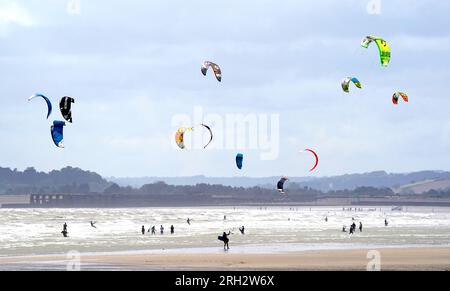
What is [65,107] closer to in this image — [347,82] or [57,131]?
[57,131]

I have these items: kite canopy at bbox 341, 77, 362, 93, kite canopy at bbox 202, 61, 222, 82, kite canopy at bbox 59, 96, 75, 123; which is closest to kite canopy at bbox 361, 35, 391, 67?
kite canopy at bbox 341, 77, 362, 93

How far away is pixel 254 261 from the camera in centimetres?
3591

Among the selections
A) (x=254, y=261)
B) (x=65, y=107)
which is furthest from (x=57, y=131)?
(x=254, y=261)

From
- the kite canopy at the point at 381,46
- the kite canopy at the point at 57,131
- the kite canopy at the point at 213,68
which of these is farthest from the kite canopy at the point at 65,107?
the kite canopy at the point at 381,46

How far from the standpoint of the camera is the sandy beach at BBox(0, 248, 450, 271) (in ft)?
107

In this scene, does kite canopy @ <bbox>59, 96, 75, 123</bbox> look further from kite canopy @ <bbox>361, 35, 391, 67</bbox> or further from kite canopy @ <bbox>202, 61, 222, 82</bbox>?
kite canopy @ <bbox>361, 35, 391, 67</bbox>

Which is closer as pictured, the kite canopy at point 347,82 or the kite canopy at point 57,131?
the kite canopy at point 57,131

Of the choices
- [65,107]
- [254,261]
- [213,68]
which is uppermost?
[213,68]

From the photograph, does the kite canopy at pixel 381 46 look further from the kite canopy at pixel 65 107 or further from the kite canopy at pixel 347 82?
the kite canopy at pixel 65 107

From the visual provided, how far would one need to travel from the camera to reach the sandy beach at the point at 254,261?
32.5m
